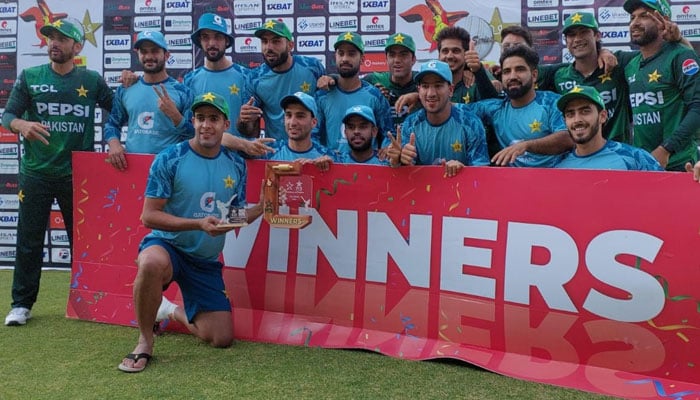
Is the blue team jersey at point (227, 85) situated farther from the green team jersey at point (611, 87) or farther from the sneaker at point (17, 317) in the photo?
the green team jersey at point (611, 87)

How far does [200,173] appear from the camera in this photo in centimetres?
396

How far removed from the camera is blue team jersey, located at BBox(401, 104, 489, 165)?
159 inches

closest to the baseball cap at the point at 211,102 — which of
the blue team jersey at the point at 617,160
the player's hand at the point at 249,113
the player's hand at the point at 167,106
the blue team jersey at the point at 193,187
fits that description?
the blue team jersey at the point at 193,187

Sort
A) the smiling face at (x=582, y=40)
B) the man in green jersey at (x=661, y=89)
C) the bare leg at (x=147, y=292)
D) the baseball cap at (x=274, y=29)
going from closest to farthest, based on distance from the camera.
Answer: the bare leg at (x=147, y=292) → the man in green jersey at (x=661, y=89) → the smiling face at (x=582, y=40) → the baseball cap at (x=274, y=29)

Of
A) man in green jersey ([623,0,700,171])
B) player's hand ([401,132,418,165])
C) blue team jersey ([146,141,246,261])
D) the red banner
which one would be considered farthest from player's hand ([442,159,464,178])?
man in green jersey ([623,0,700,171])

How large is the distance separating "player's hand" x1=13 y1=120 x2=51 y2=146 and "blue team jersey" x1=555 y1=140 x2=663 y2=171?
379 cm

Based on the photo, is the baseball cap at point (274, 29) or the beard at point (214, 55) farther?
the beard at point (214, 55)

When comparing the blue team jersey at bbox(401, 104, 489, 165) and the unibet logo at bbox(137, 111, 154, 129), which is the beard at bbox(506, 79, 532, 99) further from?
the unibet logo at bbox(137, 111, 154, 129)

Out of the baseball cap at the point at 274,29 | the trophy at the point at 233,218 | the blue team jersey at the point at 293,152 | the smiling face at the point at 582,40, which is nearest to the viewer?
the trophy at the point at 233,218

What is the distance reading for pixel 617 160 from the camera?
355 centimetres

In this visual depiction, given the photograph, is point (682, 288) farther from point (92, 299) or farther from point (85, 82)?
point (85, 82)

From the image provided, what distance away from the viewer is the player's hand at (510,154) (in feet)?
12.5

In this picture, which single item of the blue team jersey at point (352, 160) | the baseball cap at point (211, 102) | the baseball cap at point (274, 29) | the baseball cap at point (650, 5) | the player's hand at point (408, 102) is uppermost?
the baseball cap at point (650, 5)

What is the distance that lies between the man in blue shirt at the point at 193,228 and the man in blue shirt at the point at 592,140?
2.05 meters
